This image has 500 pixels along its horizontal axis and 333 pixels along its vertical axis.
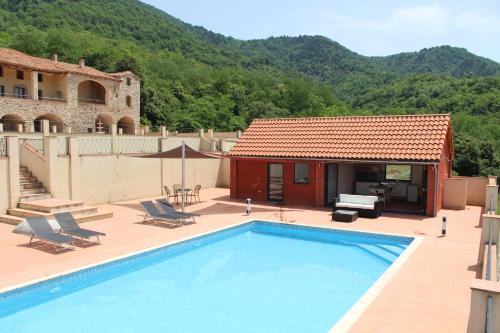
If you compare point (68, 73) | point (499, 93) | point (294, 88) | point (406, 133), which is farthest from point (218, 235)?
point (294, 88)

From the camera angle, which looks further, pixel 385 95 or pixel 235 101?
pixel 235 101

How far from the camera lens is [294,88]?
3501 inches

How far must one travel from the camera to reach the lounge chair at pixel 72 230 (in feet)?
36.6

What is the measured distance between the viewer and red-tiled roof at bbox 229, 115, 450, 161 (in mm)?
16562

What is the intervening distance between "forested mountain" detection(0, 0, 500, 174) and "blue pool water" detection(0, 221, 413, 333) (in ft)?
83.5

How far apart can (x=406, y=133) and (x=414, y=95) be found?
49.1 m

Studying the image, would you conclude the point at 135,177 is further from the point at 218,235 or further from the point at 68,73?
the point at 68,73

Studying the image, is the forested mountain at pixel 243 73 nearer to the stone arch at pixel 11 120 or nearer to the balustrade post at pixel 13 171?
the stone arch at pixel 11 120

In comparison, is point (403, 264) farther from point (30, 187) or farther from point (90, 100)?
point (90, 100)

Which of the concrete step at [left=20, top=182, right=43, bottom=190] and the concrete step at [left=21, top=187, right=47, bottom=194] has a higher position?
the concrete step at [left=20, top=182, right=43, bottom=190]

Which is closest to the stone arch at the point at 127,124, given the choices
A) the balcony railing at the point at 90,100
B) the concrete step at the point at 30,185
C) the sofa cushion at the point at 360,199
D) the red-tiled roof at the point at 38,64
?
the balcony railing at the point at 90,100

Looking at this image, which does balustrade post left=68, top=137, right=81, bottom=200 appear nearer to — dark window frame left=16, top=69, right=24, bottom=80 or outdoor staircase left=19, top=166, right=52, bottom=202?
outdoor staircase left=19, top=166, right=52, bottom=202

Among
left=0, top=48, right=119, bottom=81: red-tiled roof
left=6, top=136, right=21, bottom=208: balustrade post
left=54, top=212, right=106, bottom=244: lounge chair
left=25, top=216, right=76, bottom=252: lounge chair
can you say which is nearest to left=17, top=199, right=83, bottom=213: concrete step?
left=6, top=136, right=21, bottom=208: balustrade post

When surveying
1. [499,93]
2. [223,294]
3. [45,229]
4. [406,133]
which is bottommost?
[223,294]
